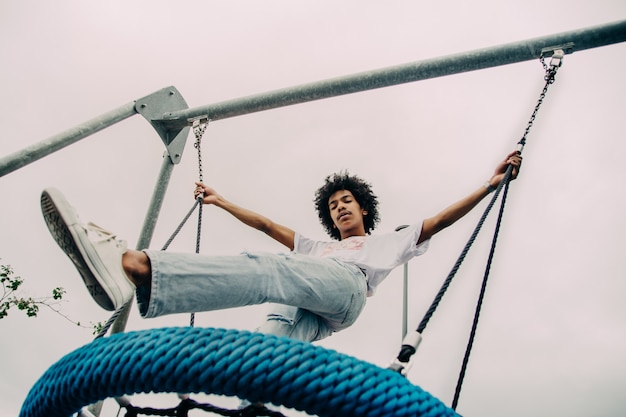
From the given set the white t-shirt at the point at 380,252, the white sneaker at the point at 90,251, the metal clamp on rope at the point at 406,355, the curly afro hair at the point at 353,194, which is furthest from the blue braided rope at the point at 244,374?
the curly afro hair at the point at 353,194

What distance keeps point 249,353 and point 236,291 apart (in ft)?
2.41

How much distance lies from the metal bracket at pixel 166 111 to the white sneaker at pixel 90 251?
1.99 metres

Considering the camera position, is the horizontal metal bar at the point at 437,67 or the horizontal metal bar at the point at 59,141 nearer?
the horizontal metal bar at the point at 59,141

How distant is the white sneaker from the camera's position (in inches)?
53.7

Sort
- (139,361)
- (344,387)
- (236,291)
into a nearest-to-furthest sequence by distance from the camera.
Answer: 1. (344,387)
2. (139,361)
3. (236,291)

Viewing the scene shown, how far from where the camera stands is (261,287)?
67.0 inches

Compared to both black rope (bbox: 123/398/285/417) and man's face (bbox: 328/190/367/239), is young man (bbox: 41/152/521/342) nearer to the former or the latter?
man's face (bbox: 328/190/367/239)

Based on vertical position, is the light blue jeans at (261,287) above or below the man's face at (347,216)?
below

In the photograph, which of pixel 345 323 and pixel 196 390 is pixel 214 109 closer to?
pixel 345 323

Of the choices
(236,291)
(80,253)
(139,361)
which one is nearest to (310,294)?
(236,291)

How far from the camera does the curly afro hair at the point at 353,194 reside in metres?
4.16

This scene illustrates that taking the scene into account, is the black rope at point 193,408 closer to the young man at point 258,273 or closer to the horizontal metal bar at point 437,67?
the young man at point 258,273

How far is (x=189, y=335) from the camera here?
98cm

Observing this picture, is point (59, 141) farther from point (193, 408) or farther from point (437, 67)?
point (437, 67)
